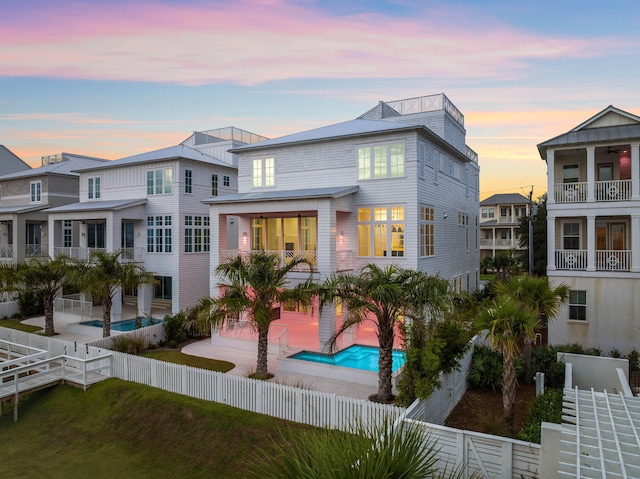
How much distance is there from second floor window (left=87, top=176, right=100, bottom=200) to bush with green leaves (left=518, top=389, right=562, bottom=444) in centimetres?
2886

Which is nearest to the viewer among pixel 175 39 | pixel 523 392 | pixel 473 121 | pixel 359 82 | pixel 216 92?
pixel 523 392

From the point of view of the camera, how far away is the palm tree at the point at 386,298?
11438 mm

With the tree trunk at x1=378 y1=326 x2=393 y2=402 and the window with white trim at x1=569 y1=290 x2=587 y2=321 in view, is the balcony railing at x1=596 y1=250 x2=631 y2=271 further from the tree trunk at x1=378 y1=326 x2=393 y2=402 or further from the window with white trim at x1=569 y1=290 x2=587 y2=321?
the tree trunk at x1=378 y1=326 x2=393 y2=402

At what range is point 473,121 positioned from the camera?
29.9 m

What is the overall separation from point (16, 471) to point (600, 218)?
78.6ft

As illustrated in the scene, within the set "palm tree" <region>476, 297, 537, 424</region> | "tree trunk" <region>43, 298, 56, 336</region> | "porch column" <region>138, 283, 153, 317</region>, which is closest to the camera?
"palm tree" <region>476, 297, 537, 424</region>

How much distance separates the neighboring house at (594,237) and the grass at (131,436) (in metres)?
13.9

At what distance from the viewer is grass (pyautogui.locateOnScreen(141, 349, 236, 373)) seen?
1607 cm

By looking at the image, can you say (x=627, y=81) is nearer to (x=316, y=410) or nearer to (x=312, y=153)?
(x=312, y=153)

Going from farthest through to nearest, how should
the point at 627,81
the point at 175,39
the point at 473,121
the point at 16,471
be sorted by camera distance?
the point at 473,121
the point at 627,81
the point at 175,39
the point at 16,471

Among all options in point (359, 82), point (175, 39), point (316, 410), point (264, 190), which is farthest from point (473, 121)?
point (316, 410)

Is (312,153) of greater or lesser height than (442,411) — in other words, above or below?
above

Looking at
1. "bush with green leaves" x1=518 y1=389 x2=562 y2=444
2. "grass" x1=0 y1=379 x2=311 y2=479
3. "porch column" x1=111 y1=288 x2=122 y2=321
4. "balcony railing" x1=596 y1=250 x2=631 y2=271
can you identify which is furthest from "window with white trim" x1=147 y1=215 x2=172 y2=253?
"balcony railing" x1=596 y1=250 x2=631 y2=271

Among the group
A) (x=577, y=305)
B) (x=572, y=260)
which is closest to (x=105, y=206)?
(x=572, y=260)
